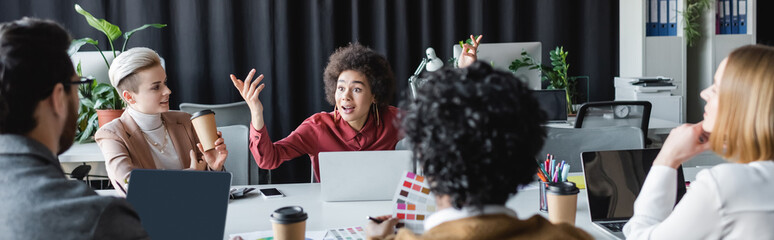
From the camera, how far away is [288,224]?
133cm

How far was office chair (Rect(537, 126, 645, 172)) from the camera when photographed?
A: 2373 mm

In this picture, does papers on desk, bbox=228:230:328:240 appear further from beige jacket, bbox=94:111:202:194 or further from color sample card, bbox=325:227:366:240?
beige jacket, bbox=94:111:202:194

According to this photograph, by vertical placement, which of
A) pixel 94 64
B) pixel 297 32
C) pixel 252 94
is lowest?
pixel 252 94

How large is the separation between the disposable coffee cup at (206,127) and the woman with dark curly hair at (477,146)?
107cm

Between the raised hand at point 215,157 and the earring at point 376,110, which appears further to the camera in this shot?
the earring at point 376,110

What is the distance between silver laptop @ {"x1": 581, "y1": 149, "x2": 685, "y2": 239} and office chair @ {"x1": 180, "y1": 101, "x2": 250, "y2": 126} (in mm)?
2430

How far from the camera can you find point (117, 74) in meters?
2.12

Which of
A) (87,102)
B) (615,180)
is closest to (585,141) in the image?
(615,180)

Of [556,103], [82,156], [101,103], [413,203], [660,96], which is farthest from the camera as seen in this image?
[660,96]

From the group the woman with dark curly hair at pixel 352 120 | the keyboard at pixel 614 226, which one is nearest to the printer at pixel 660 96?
the woman with dark curly hair at pixel 352 120

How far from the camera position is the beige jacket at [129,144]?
201 cm

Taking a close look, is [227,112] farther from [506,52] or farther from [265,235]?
[265,235]

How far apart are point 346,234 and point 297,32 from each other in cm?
337

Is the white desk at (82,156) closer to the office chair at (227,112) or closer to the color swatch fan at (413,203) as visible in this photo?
the office chair at (227,112)
